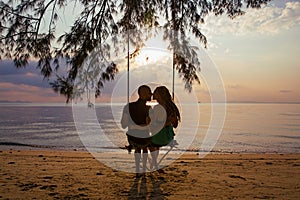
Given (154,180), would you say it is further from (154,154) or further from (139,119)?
(139,119)

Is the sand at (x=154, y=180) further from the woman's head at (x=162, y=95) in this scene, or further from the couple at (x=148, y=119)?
the woman's head at (x=162, y=95)

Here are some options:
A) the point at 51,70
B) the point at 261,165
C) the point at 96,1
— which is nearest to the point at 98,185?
the point at 51,70

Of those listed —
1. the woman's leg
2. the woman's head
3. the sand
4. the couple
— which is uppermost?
the woman's head

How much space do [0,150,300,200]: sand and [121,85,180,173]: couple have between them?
619 mm

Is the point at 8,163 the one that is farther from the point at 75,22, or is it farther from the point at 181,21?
the point at 181,21

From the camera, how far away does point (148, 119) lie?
17.3 feet

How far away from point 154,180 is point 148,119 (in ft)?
3.17

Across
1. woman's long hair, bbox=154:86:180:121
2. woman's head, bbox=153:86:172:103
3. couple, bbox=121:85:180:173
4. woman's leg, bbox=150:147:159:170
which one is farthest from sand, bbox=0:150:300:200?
woman's head, bbox=153:86:172:103

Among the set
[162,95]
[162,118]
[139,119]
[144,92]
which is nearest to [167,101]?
[162,95]

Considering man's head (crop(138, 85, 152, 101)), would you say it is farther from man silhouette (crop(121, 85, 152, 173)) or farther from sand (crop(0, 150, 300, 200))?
sand (crop(0, 150, 300, 200))

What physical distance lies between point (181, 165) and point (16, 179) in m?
3.09

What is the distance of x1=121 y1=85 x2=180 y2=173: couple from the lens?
207 inches

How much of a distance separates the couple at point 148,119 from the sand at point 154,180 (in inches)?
24.4

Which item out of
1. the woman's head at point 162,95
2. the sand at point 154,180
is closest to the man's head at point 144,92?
the woman's head at point 162,95
